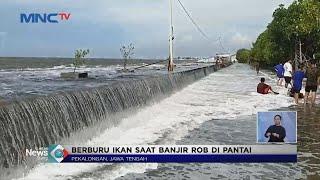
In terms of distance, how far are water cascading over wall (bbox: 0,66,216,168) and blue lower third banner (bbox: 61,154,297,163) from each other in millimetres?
1625

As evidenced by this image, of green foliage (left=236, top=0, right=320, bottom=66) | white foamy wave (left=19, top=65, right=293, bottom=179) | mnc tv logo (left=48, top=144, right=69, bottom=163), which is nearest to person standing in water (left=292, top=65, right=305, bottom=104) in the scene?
white foamy wave (left=19, top=65, right=293, bottom=179)

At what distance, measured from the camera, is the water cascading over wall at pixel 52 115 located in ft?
28.9

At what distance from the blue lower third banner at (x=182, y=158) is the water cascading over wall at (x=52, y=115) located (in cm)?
162

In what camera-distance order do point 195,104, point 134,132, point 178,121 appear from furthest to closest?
point 195,104
point 178,121
point 134,132

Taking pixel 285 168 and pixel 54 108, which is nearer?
pixel 285 168

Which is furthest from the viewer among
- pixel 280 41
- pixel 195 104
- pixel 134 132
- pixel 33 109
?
pixel 280 41

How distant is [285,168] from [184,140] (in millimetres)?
3304

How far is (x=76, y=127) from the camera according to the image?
1195 cm

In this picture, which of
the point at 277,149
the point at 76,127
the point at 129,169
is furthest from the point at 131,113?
the point at 277,149

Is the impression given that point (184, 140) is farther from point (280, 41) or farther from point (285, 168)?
point (280, 41)

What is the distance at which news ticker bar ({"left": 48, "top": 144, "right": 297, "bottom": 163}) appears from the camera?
24.8 feet

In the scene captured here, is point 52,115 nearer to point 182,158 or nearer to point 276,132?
point 182,158

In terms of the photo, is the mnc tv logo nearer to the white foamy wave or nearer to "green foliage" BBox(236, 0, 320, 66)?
the white foamy wave

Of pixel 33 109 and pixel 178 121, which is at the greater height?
pixel 33 109
